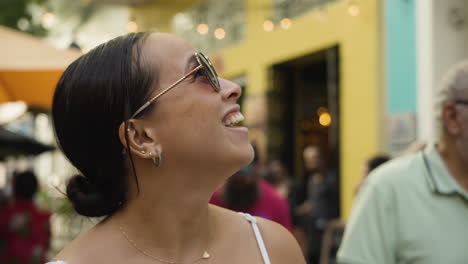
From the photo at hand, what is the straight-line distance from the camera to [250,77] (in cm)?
1298

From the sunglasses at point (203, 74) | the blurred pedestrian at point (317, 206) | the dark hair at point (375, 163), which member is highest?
the sunglasses at point (203, 74)

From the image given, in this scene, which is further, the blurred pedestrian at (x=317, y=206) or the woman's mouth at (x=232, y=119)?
the blurred pedestrian at (x=317, y=206)

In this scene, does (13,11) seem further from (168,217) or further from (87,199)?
(168,217)

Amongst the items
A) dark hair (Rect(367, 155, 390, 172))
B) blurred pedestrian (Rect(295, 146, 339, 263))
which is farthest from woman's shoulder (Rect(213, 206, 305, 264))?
blurred pedestrian (Rect(295, 146, 339, 263))

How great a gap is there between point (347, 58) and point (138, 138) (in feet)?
28.3

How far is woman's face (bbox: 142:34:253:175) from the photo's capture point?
5.64 ft

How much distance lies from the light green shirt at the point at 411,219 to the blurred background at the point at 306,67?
2.58m

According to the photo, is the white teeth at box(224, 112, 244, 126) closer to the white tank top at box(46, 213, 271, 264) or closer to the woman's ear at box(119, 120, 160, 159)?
the woman's ear at box(119, 120, 160, 159)

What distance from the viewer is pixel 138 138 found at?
1.79 meters

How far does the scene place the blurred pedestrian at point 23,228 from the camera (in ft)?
19.8

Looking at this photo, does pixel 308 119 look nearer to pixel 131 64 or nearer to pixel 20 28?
pixel 20 28

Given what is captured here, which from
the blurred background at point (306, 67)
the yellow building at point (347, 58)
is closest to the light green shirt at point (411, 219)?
the blurred background at point (306, 67)

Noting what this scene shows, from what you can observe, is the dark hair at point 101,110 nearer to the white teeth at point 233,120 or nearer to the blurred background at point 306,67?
the white teeth at point 233,120

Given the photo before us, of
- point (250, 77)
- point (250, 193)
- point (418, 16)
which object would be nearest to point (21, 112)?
point (250, 193)
